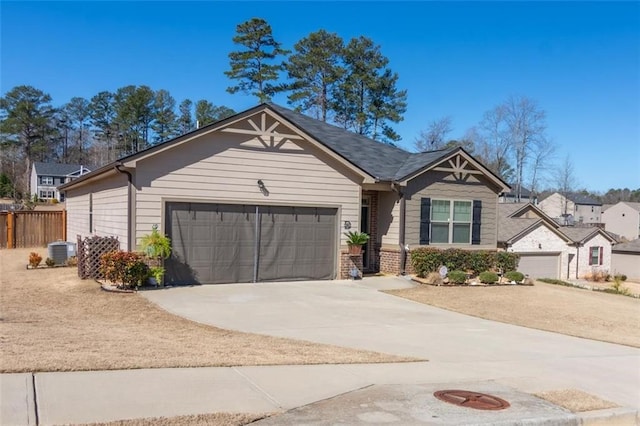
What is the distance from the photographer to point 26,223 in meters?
25.8

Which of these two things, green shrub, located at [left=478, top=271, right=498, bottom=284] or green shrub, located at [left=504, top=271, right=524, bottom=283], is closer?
green shrub, located at [left=478, top=271, right=498, bottom=284]

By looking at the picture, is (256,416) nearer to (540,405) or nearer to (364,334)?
(540,405)

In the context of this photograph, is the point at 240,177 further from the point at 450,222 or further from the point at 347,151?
the point at 450,222

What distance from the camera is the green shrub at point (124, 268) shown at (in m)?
12.9

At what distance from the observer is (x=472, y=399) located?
5.93 metres

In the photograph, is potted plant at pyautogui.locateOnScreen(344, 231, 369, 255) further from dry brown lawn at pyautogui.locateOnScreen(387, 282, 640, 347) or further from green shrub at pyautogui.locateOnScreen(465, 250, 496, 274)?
green shrub at pyautogui.locateOnScreen(465, 250, 496, 274)

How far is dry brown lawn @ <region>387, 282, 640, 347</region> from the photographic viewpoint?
452 inches

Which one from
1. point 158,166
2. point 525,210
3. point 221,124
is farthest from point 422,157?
point 525,210

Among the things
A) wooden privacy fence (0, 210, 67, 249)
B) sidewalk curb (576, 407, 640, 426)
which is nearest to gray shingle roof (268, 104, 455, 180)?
sidewalk curb (576, 407, 640, 426)

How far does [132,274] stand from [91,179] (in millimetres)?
6737

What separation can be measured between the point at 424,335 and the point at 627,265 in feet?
122

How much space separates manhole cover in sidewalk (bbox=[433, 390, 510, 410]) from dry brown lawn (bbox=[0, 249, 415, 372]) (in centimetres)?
154

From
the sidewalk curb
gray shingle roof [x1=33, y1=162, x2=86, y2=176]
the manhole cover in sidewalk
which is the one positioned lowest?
the sidewalk curb

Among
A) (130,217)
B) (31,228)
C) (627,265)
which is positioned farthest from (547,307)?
(627,265)
